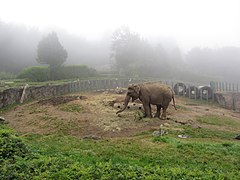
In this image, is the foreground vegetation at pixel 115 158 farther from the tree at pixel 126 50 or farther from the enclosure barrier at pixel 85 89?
the tree at pixel 126 50

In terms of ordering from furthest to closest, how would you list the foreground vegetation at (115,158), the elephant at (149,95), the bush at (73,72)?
the bush at (73,72)
the elephant at (149,95)
the foreground vegetation at (115,158)

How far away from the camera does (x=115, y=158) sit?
8938 millimetres

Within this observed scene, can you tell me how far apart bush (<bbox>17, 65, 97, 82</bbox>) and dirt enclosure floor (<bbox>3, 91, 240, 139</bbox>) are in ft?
47.4

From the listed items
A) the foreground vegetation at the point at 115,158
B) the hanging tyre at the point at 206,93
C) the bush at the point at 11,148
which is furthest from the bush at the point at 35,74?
the bush at the point at 11,148

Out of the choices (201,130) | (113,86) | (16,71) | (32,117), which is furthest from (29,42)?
(201,130)

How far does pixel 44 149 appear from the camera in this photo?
9828 mm

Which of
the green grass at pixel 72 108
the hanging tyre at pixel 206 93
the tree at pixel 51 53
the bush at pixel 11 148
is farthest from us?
the tree at pixel 51 53

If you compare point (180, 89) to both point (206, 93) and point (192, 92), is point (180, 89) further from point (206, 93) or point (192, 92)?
point (206, 93)

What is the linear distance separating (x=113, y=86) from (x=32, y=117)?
60.9ft

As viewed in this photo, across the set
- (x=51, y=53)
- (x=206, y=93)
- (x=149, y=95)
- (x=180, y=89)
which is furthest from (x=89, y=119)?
(x=51, y=53)

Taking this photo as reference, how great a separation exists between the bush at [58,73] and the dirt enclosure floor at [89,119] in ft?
47.4

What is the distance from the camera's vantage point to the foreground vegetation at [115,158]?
7234 millimetres

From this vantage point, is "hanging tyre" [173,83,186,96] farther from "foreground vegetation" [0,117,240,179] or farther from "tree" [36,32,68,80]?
"foreground vegetation" [0,117,240,179]

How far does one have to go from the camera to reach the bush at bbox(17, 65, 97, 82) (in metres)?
34.3
